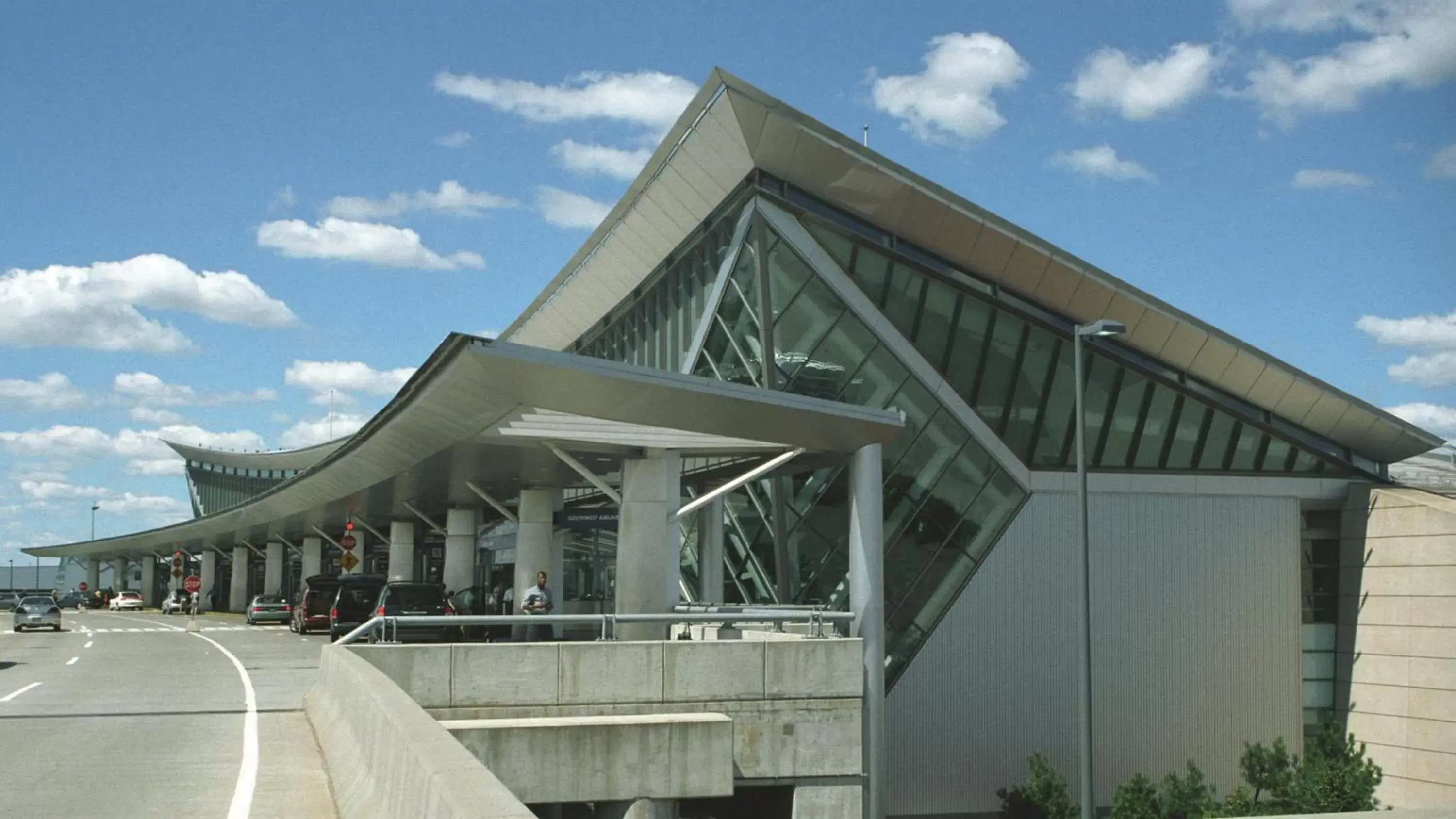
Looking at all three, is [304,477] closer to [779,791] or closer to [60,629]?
[60,629]

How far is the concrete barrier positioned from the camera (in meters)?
5.62

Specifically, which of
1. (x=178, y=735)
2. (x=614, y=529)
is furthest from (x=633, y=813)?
(x=614, y=529)

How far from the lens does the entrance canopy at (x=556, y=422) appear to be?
1969cm

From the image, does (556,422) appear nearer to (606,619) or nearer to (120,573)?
(606,619)

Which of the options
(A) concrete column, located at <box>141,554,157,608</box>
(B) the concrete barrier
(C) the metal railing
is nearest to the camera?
(B) the concrete barrier

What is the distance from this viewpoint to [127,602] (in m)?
108

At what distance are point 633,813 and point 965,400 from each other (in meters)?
17.5

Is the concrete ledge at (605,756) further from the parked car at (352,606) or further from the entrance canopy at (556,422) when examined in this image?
the parked car at (352,606)

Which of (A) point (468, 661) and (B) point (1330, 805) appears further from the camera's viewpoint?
(B) point (1330, 805)

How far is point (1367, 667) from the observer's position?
32.2 meters

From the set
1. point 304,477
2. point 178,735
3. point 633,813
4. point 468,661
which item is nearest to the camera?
point 178,735

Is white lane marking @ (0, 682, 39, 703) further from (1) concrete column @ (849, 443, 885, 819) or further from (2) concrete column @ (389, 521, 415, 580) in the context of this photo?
(2) concrete column @ (389, 521, 415, 580)

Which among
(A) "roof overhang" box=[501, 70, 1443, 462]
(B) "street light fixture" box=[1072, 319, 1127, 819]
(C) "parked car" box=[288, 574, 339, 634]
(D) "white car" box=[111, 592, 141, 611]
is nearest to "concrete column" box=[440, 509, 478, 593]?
(C) "parked car" box=[288, 574, 339, 634]

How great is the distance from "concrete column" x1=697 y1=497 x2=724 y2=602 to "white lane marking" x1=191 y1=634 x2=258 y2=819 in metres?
11.0
